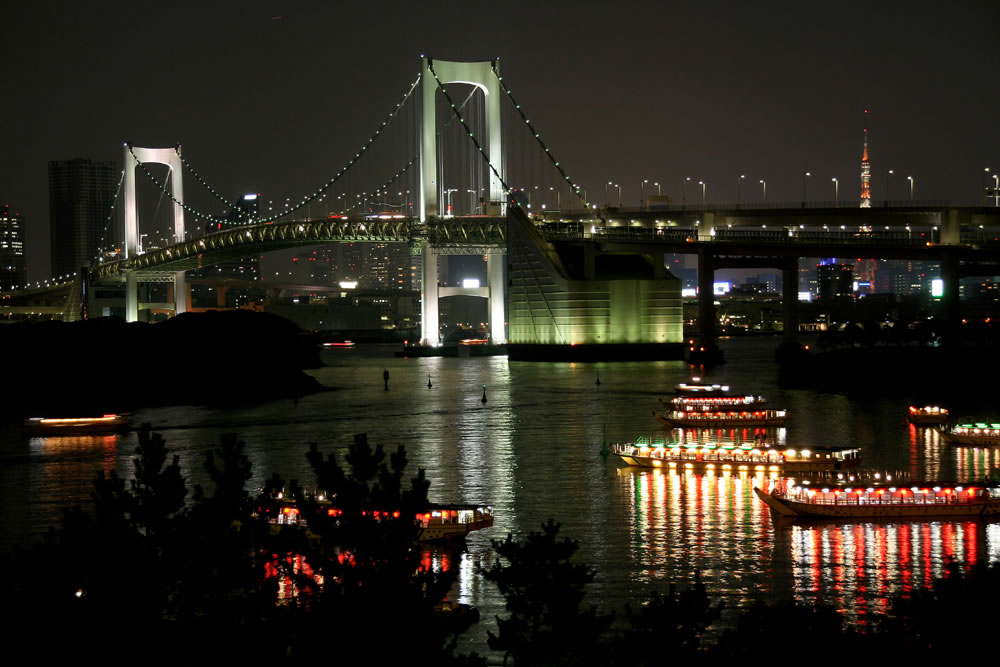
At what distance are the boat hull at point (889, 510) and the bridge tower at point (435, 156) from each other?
4874 centimetres

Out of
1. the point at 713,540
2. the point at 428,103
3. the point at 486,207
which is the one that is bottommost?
the point at 713,540

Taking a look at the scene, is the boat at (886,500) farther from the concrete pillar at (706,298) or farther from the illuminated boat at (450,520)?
the concrete pillar at (706,298)

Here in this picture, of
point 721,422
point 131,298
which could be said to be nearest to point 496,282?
point 131,298

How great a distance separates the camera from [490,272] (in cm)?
6969

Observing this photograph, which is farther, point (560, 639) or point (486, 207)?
point (486, 207)

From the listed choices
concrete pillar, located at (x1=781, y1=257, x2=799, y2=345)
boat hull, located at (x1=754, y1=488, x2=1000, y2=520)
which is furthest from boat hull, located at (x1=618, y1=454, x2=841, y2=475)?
concrete pillar, located at (x1=781, y1=257, x2=799, y2=345)

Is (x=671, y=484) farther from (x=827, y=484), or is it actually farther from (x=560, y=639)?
(x=560, y=639)

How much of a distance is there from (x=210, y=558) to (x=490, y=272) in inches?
2362

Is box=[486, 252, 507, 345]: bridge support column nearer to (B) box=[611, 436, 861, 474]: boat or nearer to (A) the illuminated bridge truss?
(A) the illuminated bridge truss

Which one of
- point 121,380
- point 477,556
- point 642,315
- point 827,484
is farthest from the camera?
point 642,315

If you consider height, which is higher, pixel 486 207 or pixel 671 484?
pixel 486 207

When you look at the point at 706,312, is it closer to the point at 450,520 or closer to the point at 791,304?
the point at 791,304

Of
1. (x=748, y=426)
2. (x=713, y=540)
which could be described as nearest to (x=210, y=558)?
(x=713, y=540)

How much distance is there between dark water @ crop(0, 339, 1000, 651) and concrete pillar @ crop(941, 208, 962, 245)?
1026 cm
